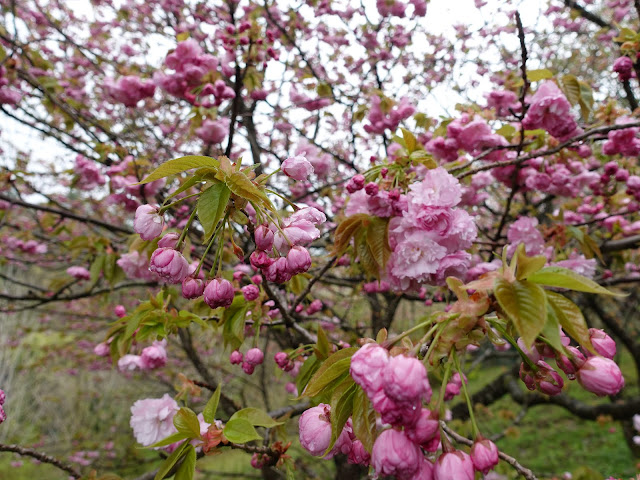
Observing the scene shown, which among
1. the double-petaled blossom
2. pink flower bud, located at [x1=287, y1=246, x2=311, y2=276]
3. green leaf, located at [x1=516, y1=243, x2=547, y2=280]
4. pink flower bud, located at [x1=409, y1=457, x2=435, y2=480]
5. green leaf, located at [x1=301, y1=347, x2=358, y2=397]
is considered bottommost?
the double-petaled blossom

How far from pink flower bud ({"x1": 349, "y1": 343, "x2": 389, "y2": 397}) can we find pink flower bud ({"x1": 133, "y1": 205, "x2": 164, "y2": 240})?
1.88ft

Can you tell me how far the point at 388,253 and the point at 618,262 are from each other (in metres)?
2.51

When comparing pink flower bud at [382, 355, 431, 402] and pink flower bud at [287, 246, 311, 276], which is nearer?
pink flower bud at [382, 355, 431, 402]

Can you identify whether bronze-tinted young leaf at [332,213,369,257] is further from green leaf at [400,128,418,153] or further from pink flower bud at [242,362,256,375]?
pink flower bud at [242,362,256,375]

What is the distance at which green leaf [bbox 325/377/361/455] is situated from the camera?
69 cm

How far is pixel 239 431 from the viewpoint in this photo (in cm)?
97

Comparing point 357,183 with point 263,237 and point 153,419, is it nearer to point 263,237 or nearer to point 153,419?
point 263,237

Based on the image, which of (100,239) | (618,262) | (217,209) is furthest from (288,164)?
(618,262)

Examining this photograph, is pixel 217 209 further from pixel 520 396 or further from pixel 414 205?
pixel 520 396

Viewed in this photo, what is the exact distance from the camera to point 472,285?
0.65 metres

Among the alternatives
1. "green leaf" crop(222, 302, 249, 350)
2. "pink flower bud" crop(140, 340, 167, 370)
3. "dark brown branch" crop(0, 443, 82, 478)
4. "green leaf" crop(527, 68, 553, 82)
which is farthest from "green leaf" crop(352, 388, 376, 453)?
"green leaf" crop(527, 68, 553, 82)

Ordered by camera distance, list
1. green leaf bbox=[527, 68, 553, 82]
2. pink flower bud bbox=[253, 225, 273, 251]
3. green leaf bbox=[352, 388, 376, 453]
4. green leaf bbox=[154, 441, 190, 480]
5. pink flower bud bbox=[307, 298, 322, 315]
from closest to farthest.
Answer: green leaf bbox=[352, 388, 376, 453] < pink flower bud bbox=[253, 225, 273, 251] < green leaf bbox=[154, 441, 190, 480] < green leaf bbox=[527, 68, 553, 82] < pink flower bud bbox=[307, 298, 322, 315]

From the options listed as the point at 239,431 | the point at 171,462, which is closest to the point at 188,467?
the point at 171,462

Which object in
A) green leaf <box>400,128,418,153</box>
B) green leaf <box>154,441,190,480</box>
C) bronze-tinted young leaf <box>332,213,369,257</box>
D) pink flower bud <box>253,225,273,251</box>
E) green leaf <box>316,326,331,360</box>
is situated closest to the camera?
pink flower bud <box>253,225,273,251</box>
